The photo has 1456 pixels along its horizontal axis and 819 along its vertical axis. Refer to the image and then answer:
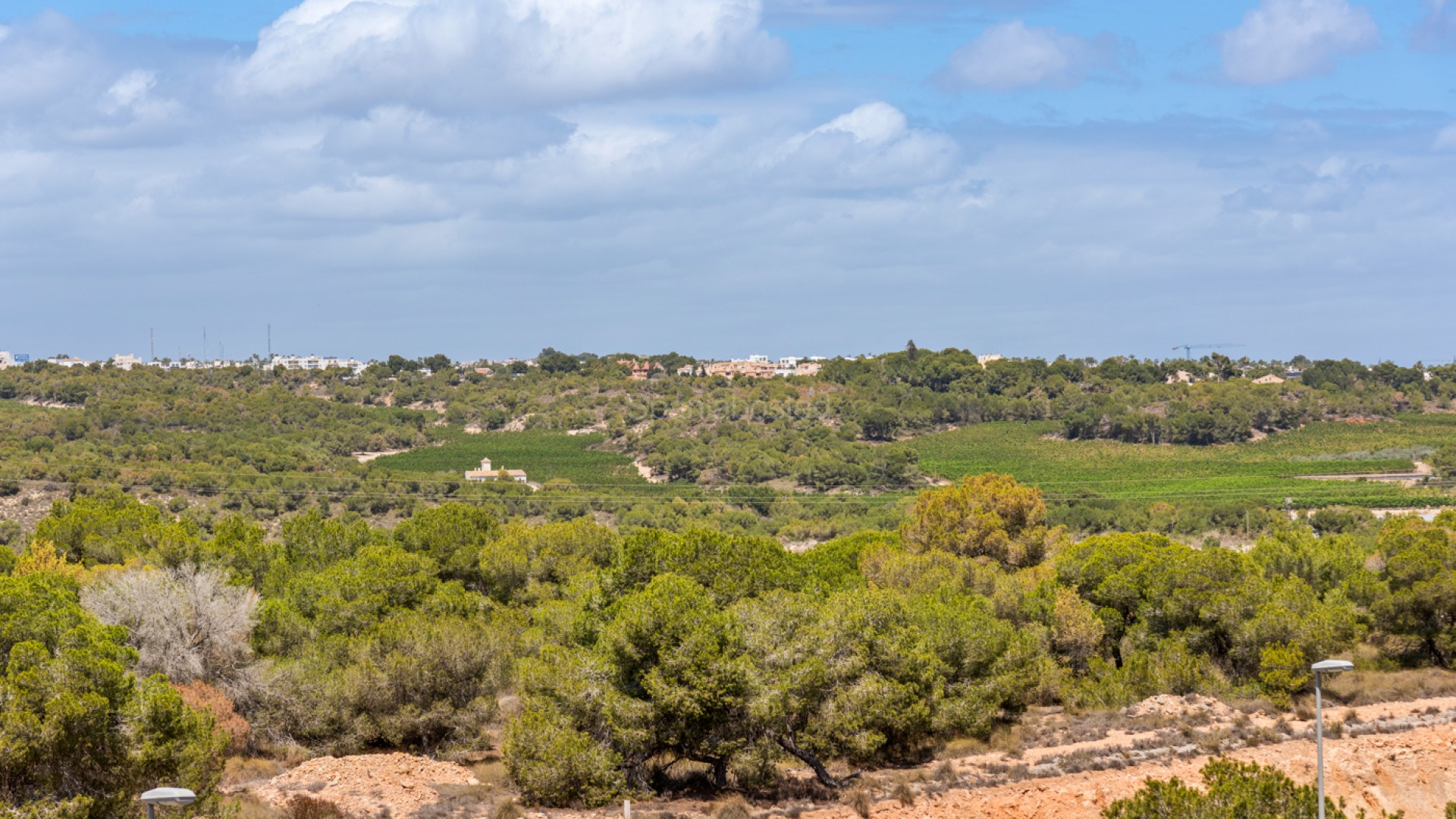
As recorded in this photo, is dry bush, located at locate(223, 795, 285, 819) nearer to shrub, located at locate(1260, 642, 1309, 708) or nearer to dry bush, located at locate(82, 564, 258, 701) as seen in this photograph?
dry bush, located at locate(82, 564, 258, 701)

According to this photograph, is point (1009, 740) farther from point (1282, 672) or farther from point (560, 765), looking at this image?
point (560, 765)

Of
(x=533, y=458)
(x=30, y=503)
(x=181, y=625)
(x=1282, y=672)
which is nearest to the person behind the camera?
(x=181, y=625)

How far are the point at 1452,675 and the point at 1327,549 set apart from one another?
28.7ft

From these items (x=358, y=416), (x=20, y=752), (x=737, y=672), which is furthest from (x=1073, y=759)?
(x=358, y=416)

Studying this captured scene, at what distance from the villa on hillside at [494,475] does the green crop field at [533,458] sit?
1241 millimetres

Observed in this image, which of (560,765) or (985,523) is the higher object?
(985,523)

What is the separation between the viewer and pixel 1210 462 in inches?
3797

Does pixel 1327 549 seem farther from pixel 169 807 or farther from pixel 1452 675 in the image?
pixel 169 807

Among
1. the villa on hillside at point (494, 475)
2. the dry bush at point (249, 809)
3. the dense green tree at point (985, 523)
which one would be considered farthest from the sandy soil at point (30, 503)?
the dry bush at point (249, 809)

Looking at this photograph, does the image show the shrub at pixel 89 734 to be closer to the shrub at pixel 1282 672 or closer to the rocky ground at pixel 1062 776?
the rocky ground at pixel 1062 776

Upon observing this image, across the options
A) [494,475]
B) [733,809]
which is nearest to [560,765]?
[733,809]

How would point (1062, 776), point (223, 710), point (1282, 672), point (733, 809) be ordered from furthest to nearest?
1. point (1282, 672)
2. point (223, 710)
3. point (1062, 776)
4. point (733, 809)

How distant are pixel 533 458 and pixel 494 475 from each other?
11.8 metres

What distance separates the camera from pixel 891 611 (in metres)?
28.8
